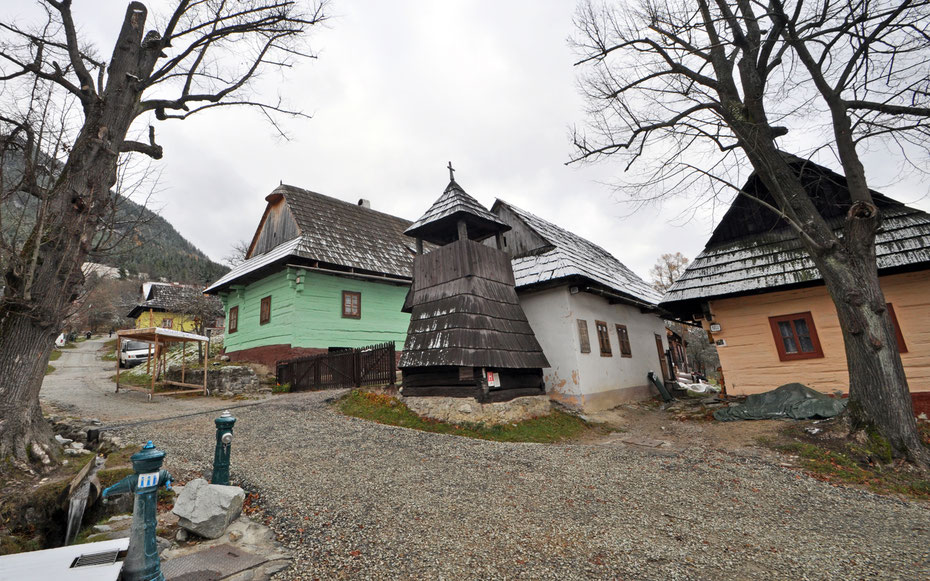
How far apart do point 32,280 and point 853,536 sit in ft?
31.8

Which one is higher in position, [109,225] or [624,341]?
[109,225]

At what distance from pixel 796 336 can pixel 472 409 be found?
9.19m

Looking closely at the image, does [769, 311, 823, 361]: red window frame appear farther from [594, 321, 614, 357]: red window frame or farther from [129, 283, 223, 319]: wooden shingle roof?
[129, 283, 223, 319]: wooden shingle roof

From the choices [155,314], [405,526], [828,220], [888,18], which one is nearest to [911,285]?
[828,220]

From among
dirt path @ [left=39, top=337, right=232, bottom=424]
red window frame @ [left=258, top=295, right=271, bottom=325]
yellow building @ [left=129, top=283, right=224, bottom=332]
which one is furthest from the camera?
yellow building @ [left=129, top=283, right=224, bottom=332]

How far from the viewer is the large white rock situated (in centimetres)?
356

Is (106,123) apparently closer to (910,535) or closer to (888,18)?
(910,535)

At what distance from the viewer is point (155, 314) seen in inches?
1328

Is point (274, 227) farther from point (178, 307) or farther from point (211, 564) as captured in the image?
point (211, 564)

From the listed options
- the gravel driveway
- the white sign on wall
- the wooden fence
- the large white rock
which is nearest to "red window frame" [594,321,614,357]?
the gravel driveway

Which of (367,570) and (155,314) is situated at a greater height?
(155,314)

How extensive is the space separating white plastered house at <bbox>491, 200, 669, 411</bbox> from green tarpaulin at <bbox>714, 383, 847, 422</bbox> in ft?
10.9

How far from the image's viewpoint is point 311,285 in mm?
16188

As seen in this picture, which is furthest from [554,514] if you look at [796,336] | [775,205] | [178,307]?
[178,307]
